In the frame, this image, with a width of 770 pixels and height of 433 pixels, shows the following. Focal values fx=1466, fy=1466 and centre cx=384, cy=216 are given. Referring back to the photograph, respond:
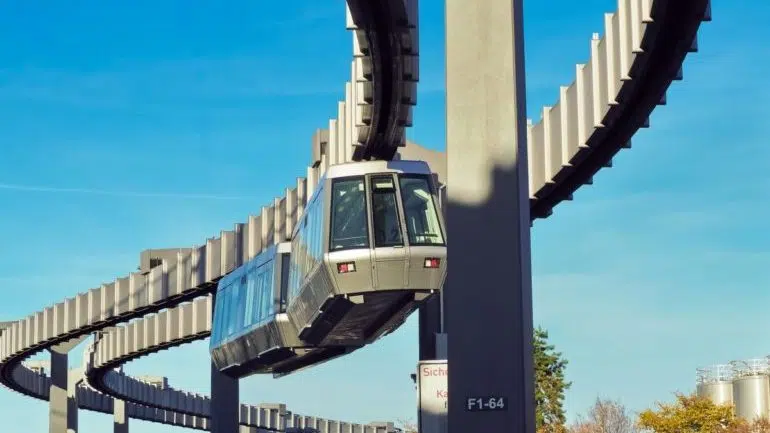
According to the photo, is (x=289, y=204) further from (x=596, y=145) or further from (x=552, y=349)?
(x=552, y=349)

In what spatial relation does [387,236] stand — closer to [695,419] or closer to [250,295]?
[250,295]

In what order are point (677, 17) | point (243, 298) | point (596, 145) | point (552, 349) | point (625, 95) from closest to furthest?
point (677, 17) < point (625, 95) < point (596, 145) < point (243, 298) < point (552, 349)

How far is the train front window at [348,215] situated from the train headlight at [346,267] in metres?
0.40

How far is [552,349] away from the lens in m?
105

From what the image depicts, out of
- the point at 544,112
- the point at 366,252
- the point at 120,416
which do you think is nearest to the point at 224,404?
the point at 544,112

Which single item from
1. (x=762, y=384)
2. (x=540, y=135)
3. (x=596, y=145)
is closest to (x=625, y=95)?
(x=596, y=145)

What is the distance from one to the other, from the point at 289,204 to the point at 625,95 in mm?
21005

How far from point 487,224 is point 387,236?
963 centimetres

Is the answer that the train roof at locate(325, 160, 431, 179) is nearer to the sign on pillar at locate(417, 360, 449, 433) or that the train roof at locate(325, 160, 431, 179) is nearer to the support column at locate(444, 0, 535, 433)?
the sign on pillar at locate(417, 360, 449, 433)

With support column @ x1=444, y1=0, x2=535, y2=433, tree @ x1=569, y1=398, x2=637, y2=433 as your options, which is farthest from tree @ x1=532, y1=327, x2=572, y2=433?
support column @ x1=444, y1=0, x2=535, y2=433

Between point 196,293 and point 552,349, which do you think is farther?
point 552,349

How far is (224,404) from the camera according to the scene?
57562 mm

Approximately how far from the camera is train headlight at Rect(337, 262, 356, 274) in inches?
1149

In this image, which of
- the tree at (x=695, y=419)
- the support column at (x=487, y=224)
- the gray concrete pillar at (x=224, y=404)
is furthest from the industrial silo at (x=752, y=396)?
the support column at (x=487, y=224)
